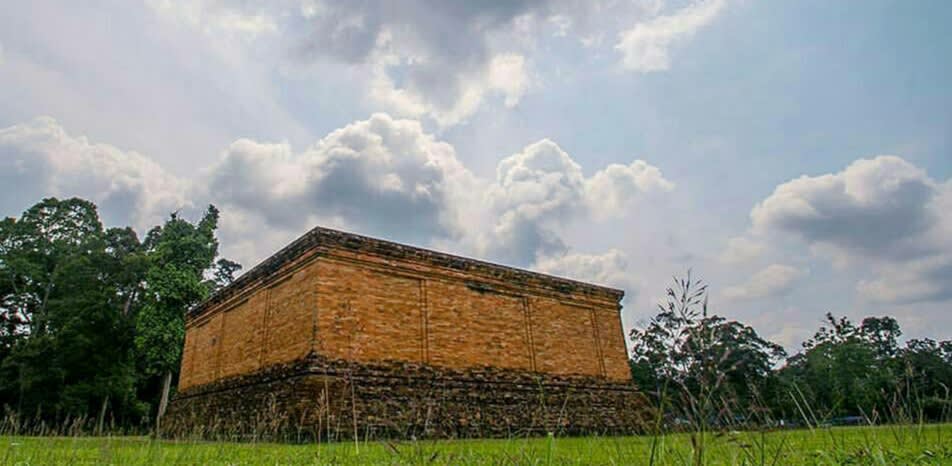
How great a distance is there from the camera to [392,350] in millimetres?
14719

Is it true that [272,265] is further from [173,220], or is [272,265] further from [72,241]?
[72,241]

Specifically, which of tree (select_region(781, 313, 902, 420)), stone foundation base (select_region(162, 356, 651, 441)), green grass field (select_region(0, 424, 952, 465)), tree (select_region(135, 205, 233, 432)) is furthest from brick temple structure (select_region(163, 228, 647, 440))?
tree (select_region(781, 313, 902, 420))

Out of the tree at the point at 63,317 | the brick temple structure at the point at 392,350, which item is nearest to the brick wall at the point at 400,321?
the brick temple structure at the point at 392,350

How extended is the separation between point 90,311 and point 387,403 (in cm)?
2362

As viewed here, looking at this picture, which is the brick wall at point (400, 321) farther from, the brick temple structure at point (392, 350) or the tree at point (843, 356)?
the tree at point (843, 356)

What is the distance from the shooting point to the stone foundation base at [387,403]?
1268 cm

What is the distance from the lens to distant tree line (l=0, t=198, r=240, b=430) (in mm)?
27375

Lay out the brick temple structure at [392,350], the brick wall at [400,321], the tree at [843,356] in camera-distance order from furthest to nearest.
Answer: the tree at [843,356] < the brick wall at [400,321] < the brick temple structure at [392,350]

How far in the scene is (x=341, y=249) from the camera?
1468 cm

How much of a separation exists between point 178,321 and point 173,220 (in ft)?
19.1

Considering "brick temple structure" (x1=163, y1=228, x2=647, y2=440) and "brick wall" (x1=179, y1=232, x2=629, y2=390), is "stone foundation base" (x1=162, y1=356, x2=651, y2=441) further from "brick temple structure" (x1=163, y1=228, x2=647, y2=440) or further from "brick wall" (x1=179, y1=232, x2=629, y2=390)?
"brick wall" (x1=179, y1=232, x2=629, y2=390)

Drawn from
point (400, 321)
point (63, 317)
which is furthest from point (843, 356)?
point (63, 317)

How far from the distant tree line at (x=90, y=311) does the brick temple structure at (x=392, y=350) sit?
31.3 feet

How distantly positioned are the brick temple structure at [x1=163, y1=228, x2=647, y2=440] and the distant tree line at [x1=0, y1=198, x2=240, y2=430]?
9.53m
